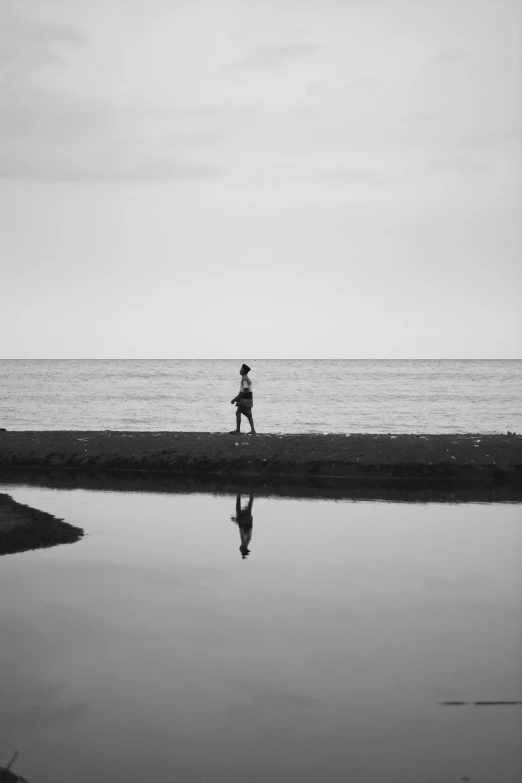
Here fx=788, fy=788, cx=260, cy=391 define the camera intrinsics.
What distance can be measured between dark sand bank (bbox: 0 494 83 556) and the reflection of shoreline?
171 inches

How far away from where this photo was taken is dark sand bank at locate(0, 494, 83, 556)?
12688 mm

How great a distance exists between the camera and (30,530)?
13.5 meters

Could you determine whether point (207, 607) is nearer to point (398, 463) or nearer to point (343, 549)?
point (343, 549)

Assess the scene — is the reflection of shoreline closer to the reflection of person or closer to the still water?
the reflection of person

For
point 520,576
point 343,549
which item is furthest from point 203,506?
point 520,576

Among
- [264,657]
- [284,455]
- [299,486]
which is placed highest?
[284,455]

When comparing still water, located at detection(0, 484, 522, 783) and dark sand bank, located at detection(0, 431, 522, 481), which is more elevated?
dark sand bank, located at detection(0, 431, 522, 481)

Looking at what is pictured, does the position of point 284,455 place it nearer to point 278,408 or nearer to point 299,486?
point 299,486

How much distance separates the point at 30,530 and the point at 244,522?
12.5 feet

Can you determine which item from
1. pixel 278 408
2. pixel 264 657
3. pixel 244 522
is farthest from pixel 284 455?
pixel 278 408

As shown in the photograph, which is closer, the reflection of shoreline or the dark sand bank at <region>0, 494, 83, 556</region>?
the dark sand bank at <region>0, 494, 83, 556</region>

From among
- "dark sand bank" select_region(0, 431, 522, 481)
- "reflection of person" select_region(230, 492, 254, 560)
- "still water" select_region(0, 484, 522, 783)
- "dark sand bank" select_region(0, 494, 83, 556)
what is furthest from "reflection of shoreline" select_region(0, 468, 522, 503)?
"dark sand bank" select_region(0, 494, 83, 556)

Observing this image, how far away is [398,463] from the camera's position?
806 inches

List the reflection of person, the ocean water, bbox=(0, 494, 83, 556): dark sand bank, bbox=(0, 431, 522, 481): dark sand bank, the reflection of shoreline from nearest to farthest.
Result: the reflection of person, bbox=(0, 494, 83, 556): dark sand bank, the reflection of shoreline, bbox=(0, 431, 522, 481): dark sand bank, the ocean water
